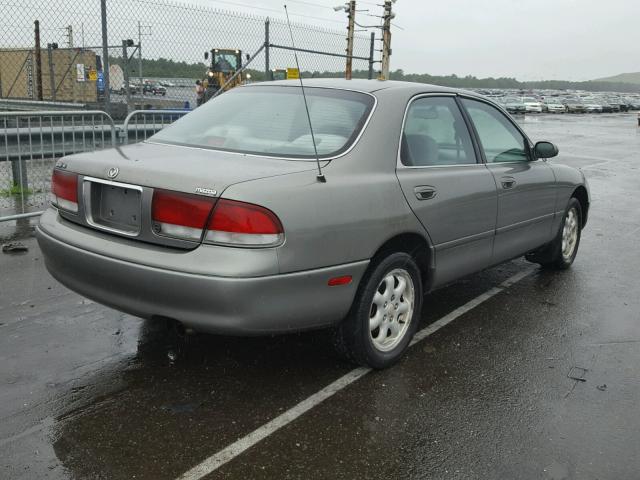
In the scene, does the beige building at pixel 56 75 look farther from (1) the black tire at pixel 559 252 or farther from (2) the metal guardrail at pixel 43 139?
(1) the black tire at pixel 559 252

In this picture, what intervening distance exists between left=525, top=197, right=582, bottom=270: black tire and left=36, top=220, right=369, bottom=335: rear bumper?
2947mm

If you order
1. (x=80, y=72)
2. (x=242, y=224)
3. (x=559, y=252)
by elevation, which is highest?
(x=80, y=72)

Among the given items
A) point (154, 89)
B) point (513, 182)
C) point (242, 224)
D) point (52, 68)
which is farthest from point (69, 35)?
point (242, 224)

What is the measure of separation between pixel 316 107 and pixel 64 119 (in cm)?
462

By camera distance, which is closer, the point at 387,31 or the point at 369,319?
the point at 369,319

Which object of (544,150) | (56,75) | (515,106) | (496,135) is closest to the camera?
(496,135)

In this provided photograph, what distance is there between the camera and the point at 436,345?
424cm

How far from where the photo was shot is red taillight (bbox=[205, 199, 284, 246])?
3.00 meters

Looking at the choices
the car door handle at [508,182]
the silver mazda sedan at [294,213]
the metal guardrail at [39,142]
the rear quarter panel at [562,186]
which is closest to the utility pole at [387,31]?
the metal guardrail at [39,142]

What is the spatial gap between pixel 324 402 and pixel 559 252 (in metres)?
3.36

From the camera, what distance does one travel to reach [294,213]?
3.11 meters

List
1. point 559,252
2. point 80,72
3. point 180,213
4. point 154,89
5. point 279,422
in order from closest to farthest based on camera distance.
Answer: point 180,213 → point 279,422 → point 559,252 → point 154,89 → point 80,72

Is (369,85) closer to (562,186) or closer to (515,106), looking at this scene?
(562,186)

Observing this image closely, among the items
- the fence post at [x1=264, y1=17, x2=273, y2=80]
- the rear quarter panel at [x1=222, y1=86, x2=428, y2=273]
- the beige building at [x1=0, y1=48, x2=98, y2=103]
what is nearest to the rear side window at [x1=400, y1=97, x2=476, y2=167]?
the rear quarter panel at [x1=222, y1=86, x2=428, y2=273]
